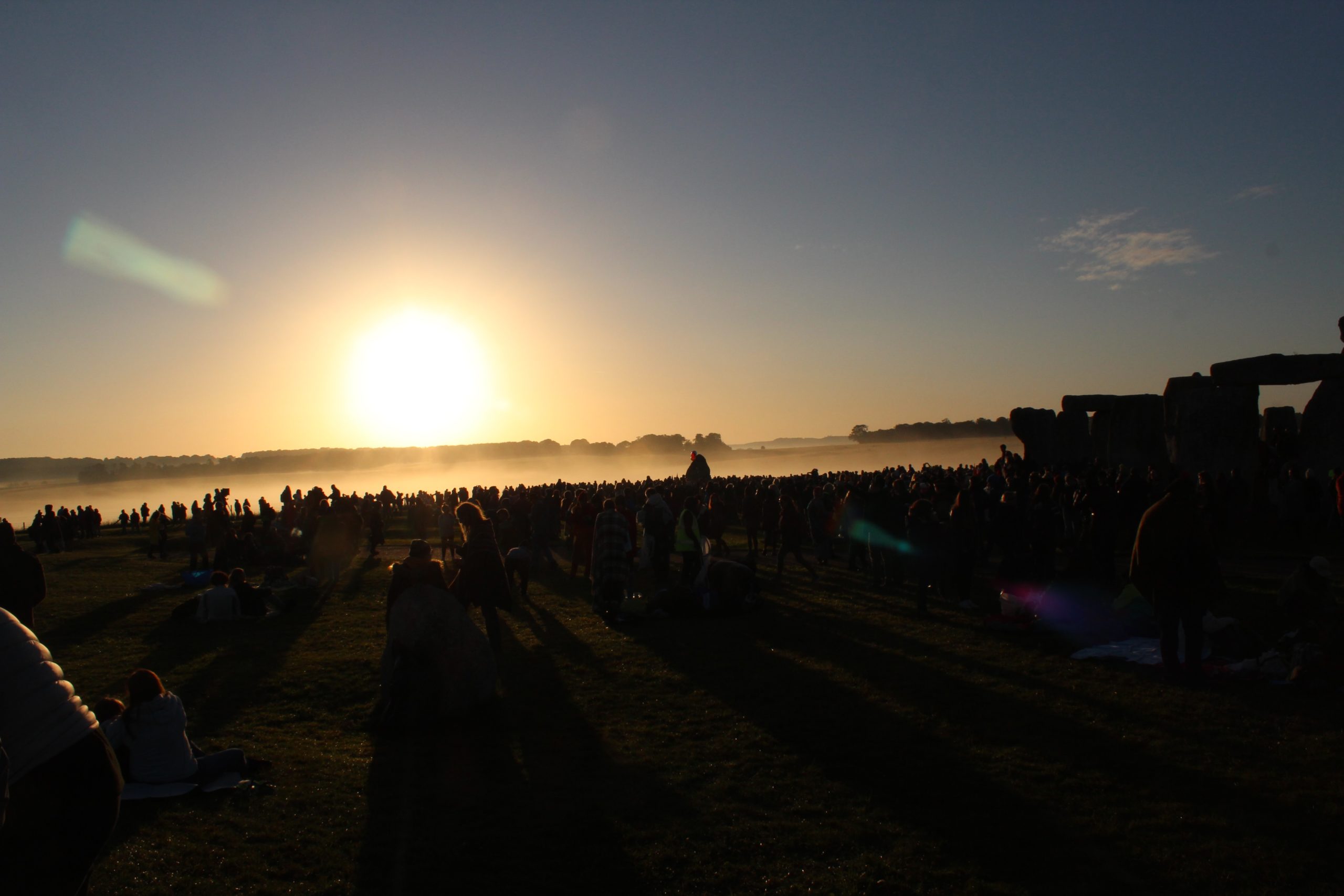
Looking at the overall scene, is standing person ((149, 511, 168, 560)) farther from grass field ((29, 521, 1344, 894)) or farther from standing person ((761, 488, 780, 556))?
standing person ((761, 488, 780, 556))

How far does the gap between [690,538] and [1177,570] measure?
697 centimetres

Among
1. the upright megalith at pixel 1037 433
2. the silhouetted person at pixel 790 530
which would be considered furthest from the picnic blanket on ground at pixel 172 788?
the upright megalith at pixel 1037 433

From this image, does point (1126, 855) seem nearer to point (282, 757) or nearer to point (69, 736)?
point (69, 736)

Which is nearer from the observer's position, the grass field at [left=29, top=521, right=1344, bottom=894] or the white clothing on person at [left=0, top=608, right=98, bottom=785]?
the white clothing on person at [left=0, top=608, right=98, bottom=785]

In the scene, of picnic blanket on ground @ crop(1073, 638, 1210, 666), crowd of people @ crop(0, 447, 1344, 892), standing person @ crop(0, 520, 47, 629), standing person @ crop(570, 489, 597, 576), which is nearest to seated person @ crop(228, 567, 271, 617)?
crowd of people @ crop(0, 447, 1344, 892)

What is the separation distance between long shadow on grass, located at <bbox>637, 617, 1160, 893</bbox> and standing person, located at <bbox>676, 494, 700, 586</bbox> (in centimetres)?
387

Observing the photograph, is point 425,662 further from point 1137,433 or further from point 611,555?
point 1137,433

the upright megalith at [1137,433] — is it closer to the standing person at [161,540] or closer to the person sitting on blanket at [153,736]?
the person sitting on blanket at [153,736]

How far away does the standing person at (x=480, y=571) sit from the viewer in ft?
26.9

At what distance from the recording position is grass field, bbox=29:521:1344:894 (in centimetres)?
418

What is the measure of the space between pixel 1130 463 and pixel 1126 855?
23330 mm

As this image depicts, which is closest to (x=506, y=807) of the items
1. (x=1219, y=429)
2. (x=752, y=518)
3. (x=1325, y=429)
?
(x=752, y=518)

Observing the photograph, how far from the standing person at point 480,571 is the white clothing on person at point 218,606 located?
5.56m

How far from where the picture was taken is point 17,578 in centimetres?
661
